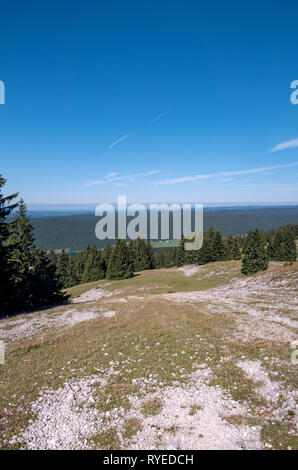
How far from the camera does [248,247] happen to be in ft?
198

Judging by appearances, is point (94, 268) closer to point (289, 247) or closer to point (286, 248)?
point (286, 248)

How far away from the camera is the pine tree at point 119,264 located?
68250 mm

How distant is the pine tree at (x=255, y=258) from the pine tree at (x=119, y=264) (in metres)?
33.9

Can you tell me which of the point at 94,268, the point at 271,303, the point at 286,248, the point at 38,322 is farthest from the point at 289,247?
the point at 38,322

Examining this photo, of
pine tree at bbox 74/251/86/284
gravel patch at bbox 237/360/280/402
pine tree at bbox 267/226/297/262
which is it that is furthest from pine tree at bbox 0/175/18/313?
pine tree at bbox 267/226/297/262

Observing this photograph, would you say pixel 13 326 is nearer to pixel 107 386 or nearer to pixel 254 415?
pixel 107 386

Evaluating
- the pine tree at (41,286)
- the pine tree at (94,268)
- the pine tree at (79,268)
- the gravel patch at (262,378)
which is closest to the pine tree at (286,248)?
the pine tree at (94,268)

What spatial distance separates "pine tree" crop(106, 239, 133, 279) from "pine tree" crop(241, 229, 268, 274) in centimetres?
3393

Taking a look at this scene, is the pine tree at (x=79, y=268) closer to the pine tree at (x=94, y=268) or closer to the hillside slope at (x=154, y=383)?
the pine tree at (x=94, y=268)

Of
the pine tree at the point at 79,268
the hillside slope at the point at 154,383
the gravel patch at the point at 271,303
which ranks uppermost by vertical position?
the hillside slope at the point at 154,383

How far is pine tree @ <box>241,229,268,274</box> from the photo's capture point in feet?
186

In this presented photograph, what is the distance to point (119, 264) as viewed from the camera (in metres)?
68.9

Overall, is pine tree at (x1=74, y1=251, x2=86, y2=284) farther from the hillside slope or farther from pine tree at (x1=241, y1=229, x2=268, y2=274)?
the hillside slope
